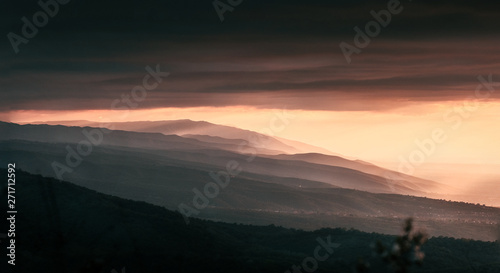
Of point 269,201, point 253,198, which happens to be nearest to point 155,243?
point 269,201

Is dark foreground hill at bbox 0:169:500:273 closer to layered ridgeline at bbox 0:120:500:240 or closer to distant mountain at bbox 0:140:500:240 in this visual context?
distant mountain at bbox 0:140:500:240

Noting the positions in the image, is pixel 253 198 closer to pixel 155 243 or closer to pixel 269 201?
pixel 269 201

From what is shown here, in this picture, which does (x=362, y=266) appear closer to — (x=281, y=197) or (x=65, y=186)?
(x=65, y=186)

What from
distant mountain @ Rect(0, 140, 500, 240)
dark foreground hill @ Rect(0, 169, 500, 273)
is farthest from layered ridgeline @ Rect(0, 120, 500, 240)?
dark foreground hill @ Rect(0, 169, 500, 273)

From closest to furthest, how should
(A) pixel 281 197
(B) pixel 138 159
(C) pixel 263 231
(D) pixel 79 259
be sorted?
(D) pixel 79 259 → (C) pixel 263 231 → (A) pixel 281 197 → (B) pixel 138 159

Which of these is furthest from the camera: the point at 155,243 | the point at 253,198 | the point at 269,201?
the point at 253,198

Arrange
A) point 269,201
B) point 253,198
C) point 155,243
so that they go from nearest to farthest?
point 155,243, point 269,201, point 253,198

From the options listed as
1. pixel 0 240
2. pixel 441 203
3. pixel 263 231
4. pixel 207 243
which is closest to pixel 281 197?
pixel 441 203

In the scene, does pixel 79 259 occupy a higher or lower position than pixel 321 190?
lower
